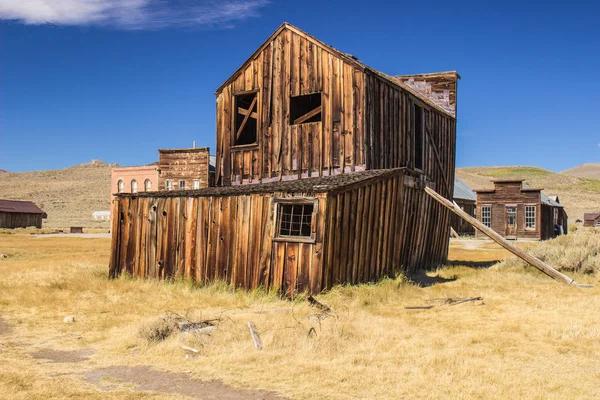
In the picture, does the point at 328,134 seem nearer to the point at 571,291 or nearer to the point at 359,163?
the point at 359,163

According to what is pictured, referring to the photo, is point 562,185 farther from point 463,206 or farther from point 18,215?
point 18,215

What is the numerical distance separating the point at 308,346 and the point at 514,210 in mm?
39149

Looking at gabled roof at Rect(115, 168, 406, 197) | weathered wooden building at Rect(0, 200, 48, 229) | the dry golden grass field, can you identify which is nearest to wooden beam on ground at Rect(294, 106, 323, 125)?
gabled roof at Rect(115, 168, 406, 197)

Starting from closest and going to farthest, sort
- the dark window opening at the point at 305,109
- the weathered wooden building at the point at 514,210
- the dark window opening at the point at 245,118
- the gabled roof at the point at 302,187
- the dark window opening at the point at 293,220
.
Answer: the gabled roof at the point at 302,187 < the dark window opening at the point at 293,220 < the dark window opening at the point at 305,109 < the dark window opening at the point at 245,118 < the weathered wooden building at the point at 514,210

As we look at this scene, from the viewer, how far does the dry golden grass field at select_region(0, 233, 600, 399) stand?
19.4 ft

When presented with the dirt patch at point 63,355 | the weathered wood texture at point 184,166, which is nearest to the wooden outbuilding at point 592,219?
the weathered wood texture at point 184,166

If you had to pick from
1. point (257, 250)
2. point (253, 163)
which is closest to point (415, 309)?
point (257, 250)

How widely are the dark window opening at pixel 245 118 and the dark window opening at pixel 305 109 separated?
1.42 m

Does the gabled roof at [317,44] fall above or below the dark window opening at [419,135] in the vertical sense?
above

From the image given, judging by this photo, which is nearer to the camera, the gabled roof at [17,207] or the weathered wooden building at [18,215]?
the weathered wooden building at [18,215]

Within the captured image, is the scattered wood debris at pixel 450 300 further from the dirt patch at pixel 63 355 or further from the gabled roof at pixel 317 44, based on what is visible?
the gabled roof at pixel 317 44

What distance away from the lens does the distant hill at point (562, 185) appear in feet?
289

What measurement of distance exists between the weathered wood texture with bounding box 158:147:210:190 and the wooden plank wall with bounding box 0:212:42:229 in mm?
28162

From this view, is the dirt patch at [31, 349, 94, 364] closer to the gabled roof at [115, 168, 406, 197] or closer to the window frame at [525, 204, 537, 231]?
the gabled roof at [115, 168, 406, 197]
